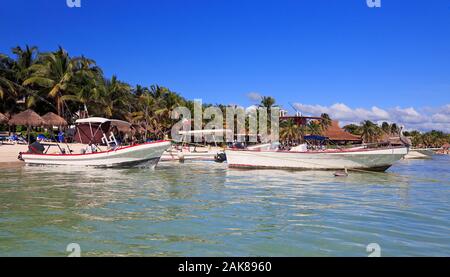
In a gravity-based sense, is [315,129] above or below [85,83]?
below

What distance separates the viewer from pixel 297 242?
8.34 metres

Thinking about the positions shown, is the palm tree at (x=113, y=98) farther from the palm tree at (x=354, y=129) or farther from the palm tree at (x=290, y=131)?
the palm tree at (x=354, y=129)

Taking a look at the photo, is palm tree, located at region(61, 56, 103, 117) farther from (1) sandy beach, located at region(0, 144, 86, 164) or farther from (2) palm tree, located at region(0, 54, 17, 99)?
(1) sandy beach, located at region(0, 144, 86, 164)

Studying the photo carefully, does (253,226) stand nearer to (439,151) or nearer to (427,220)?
(427,220)

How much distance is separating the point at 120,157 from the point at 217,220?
1560cm

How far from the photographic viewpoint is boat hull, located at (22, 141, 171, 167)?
24.5 meters

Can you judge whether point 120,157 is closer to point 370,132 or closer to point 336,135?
point 336,135

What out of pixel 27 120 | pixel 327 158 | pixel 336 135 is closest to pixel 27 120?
pixel 27 120

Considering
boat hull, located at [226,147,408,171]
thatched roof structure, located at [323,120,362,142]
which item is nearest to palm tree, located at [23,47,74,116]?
boat hull, located at [226,147,408,171]

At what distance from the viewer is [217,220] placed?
10.3m
